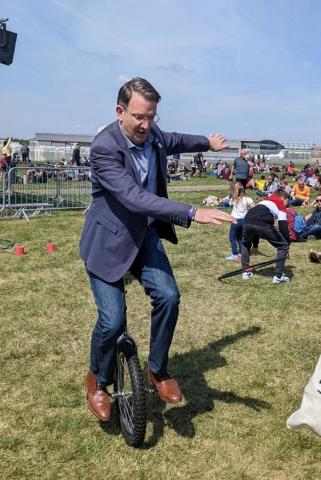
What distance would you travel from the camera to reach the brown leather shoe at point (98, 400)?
12.0 feet

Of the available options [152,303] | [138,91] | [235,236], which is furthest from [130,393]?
[235,236]

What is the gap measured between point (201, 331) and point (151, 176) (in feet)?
9.21

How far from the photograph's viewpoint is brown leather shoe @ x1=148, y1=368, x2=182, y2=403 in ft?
11.8

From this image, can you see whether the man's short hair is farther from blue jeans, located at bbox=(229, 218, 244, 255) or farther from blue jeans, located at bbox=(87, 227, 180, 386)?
blue jeans, located at bbox=(229, 218, 244, 255)

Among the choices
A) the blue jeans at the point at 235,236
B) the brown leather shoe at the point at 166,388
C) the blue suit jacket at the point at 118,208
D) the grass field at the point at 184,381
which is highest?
the blue suit jacket at the point at 118,208

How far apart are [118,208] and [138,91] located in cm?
80

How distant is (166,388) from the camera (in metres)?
3.65

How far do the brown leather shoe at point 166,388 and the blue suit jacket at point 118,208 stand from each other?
858 millimetres

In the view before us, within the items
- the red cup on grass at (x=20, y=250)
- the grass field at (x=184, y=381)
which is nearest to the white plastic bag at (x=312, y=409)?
the grass field at (x=184, y=381)

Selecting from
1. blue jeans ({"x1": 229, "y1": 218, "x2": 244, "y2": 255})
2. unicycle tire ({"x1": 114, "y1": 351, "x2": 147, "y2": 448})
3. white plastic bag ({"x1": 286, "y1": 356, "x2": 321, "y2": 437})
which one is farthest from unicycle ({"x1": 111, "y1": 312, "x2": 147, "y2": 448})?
blue jeans ({"x1": 229, "y1": 218, "x2": 244, "y2": 255})

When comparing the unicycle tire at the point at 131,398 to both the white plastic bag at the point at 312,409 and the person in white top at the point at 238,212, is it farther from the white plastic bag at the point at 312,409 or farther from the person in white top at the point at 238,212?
the person in white top at the point at 238,212

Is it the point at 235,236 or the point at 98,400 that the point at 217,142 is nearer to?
the point at 98,400

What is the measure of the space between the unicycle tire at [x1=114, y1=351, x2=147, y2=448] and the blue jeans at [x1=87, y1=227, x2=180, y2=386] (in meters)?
0.10

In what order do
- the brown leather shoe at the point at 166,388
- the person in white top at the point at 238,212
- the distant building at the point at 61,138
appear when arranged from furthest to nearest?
the distant building at the point at 61,138 < the person in white top at the point at 238,212 < the brown leather shoe at the point at 166,388
